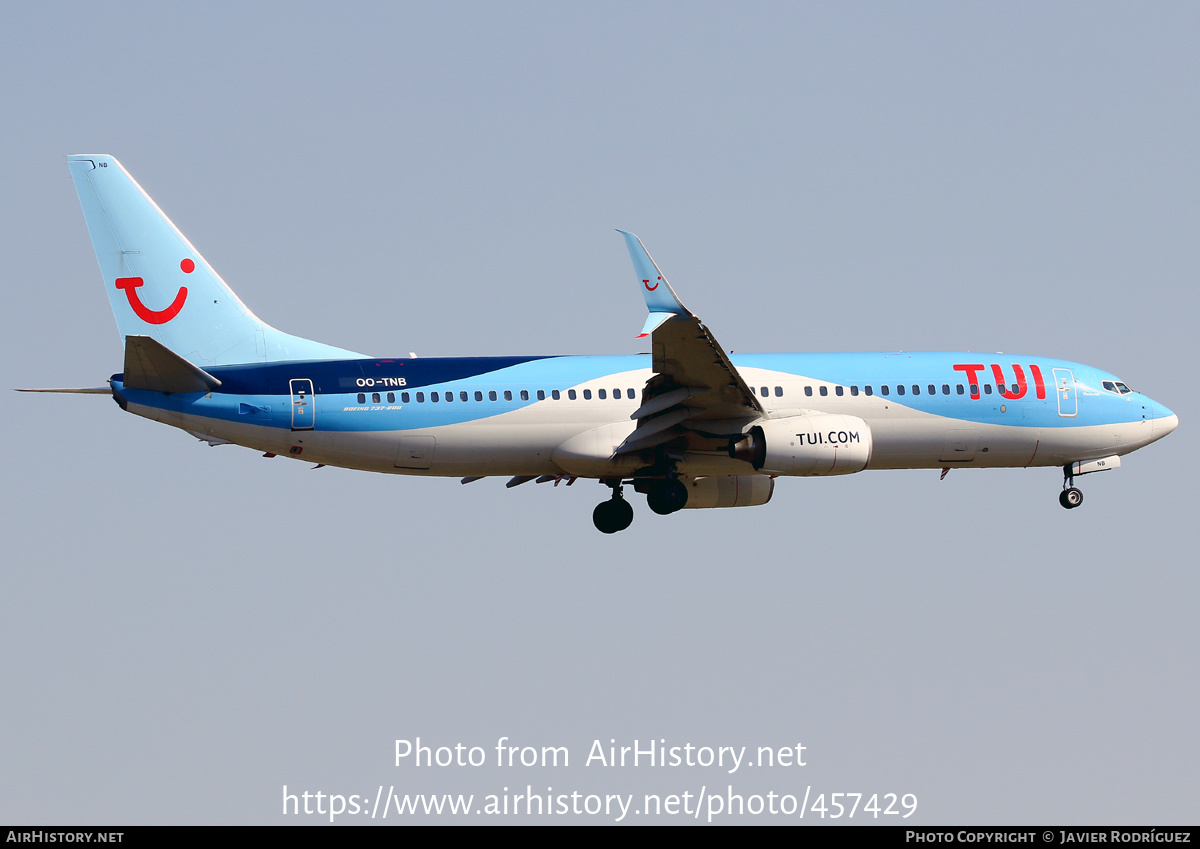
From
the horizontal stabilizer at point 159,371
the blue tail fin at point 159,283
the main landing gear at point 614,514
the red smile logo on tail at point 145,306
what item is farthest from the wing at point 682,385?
the red smile logo on tail at point 145,306

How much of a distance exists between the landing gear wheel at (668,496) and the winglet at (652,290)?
8.90 metres

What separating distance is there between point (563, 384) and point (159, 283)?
11557mm

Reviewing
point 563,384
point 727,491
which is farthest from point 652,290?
point 727,491

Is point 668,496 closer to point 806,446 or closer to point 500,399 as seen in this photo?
point 806,446

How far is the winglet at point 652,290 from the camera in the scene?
1502 inches

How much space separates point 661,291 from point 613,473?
341 inches

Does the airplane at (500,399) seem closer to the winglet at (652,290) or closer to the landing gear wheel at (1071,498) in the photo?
the winglet at (652,290)

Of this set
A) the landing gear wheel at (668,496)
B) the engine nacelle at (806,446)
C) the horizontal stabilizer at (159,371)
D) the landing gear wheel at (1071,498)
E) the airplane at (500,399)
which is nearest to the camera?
the horizontal stabilizer at (159,371)

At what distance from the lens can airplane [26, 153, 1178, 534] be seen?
42625 millimetres

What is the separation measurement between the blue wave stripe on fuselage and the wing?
163 cm

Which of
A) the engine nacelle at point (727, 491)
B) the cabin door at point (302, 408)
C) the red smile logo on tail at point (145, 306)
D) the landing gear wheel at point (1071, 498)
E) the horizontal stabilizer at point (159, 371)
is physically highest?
the red smile logo on tail at point (145, 306)

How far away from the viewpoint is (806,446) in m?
43.8

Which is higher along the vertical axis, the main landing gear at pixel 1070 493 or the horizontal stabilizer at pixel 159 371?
the horizontal stabilizer at pixel 159 371

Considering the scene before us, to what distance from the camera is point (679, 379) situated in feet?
141
